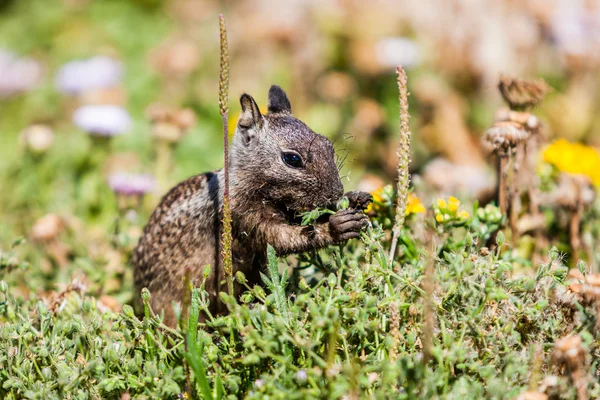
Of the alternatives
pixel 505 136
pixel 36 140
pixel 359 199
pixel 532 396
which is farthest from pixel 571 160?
pixel 36 140

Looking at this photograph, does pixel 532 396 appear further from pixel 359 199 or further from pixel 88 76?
pixel 88 76

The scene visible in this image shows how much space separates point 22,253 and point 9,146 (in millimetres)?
2326

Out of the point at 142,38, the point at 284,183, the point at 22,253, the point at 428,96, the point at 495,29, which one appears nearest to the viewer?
the point at 284,183

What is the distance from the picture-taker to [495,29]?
22.4 ft

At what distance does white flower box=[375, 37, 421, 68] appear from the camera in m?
6.52

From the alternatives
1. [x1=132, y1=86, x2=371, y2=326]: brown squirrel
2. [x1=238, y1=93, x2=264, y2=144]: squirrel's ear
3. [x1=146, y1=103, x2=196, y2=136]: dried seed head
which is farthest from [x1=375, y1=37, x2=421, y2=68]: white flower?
[x1=238, y1=93, x2=264, y2=144]: squirrel's ear

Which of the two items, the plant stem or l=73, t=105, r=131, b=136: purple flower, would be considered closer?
the plant stem

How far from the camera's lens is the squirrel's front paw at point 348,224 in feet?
9.57

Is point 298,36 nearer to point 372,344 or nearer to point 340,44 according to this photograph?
point 340,44

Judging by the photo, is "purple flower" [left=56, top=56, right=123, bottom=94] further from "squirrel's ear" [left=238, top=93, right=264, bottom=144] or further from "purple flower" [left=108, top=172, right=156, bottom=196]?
"squirrel's ear" [left=238, top=93, right=264, bottom=144]

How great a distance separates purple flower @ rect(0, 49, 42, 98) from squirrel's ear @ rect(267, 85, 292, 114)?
4.68 m

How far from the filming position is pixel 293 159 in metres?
3.22

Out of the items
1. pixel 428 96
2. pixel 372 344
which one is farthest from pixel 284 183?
pixel 428 96

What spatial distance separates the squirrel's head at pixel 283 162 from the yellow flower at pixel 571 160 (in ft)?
4.72
